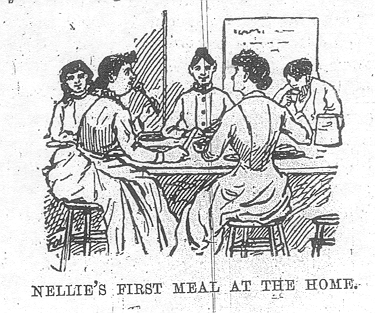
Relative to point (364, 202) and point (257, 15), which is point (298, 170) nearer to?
point (364, 202)

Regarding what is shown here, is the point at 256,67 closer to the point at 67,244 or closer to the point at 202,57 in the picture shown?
the point at 202,57

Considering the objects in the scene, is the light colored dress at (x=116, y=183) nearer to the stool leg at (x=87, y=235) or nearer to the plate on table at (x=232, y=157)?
the stool leg at (x=87, y=235)

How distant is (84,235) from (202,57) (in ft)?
1.64

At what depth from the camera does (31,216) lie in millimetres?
1508

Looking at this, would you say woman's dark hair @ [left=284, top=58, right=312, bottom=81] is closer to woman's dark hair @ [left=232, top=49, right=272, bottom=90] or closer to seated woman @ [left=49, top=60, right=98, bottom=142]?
woman's dark hair @ [left=232, top=49, right=272, bottom=90]

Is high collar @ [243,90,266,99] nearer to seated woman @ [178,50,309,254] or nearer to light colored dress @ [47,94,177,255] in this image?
seated woman @ [178,50,309,254]

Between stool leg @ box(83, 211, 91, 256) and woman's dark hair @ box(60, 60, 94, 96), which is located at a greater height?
woman's dark hair @ box(60, 60, 94, 96)

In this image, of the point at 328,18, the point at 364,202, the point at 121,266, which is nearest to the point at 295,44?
the point at 328,18

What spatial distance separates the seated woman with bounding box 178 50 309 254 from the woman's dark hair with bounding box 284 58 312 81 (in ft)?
0.27

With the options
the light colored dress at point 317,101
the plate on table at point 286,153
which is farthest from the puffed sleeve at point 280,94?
the plate on table at point 286,153

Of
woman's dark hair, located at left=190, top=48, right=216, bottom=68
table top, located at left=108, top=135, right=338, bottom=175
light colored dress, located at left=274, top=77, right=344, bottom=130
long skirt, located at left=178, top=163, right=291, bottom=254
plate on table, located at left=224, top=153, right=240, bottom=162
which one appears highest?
woman's dark hair, located at left=190, top=48, right=216, bottom=68

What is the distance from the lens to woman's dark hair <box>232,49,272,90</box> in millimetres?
1521

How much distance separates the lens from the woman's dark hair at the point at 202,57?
1520 mm

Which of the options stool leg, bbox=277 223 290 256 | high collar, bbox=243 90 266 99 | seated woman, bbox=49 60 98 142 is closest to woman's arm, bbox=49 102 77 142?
seated woman, bbox=49 60 98 142
